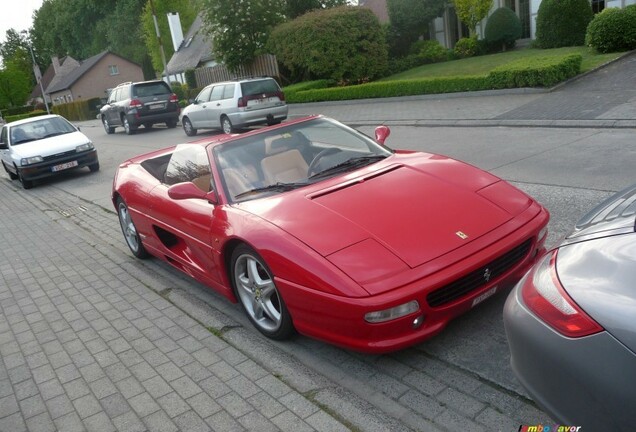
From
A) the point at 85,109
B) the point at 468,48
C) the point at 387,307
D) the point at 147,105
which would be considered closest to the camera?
A: the point at 387,307

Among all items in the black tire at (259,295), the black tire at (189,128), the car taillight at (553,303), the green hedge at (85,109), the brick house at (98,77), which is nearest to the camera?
the car taillight at (553,303)

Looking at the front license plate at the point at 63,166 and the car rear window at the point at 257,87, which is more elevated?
the car rear window at the point at 257,87

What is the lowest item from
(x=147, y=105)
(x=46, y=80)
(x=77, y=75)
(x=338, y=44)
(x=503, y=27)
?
(x=147, y=105)

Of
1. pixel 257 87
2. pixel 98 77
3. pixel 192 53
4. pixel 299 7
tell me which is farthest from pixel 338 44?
pixel 98 77

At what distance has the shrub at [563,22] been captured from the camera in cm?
1922

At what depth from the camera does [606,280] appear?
1.85 m

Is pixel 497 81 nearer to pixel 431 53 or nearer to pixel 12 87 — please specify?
pixel 431 53

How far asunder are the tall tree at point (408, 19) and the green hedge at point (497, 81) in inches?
357

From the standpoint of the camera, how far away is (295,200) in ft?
12.2

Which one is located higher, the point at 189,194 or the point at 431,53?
the point at 431,53

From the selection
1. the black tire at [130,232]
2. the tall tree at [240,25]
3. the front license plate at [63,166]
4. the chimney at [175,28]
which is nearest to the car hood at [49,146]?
the front license plate at [63,166]

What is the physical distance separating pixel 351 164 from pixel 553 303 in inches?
97.9

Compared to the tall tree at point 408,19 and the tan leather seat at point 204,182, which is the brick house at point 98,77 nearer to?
the tall tree at point 408,19

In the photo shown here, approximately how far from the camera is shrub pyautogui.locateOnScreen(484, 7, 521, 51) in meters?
23.4
